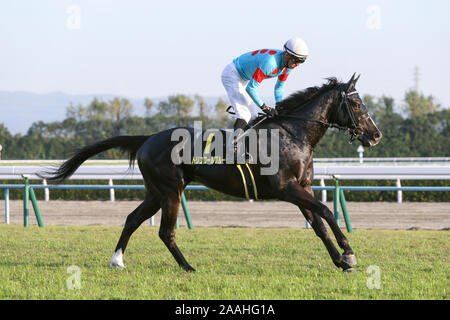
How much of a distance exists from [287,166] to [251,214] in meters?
5.68

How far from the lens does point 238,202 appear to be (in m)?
13.7

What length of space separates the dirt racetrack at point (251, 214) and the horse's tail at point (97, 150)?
344 cm

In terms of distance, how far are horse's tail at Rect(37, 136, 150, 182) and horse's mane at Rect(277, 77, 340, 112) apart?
143 centimetres

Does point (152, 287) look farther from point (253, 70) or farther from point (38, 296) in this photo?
point (253, 70)

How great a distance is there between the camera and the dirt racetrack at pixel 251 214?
9.95 meters

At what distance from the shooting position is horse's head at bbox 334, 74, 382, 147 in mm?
5809

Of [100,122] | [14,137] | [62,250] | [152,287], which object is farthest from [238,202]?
[100,122]

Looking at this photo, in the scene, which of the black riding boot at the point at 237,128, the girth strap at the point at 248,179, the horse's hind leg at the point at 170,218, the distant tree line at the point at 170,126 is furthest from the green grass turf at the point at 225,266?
the distant tree line at the point at 170,126

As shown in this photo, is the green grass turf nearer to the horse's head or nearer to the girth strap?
the girth strap

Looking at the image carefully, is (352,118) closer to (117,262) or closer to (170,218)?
(170,218)

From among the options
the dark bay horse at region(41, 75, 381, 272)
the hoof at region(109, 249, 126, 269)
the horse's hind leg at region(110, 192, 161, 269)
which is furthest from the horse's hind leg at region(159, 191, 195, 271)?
the hoof at region(109, 249, 126, 269)

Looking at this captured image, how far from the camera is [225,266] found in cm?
595

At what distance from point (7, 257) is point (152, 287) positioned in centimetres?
243

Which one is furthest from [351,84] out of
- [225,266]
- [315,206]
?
[225,266]
